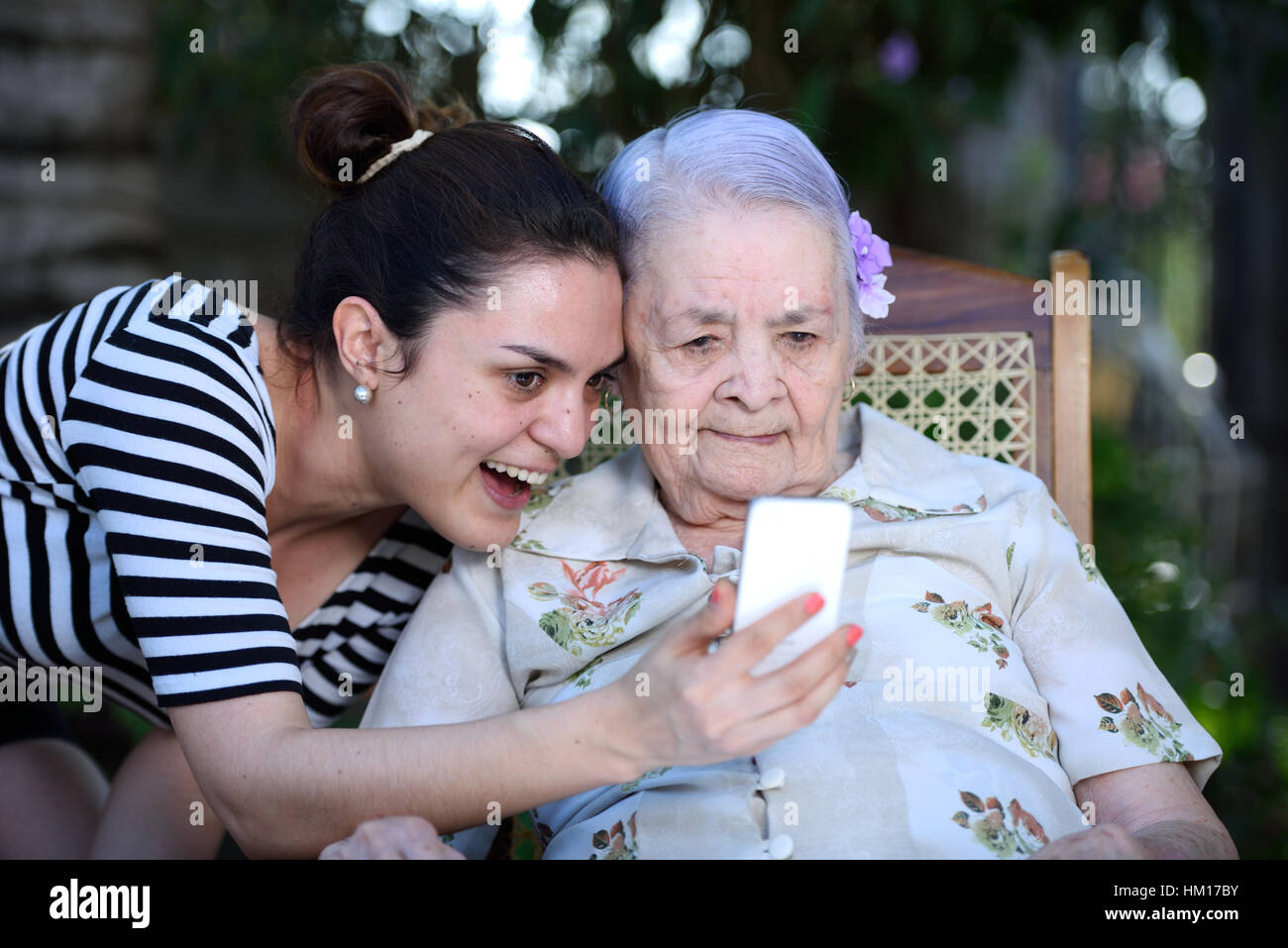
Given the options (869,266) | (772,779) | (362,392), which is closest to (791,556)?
(772,779)

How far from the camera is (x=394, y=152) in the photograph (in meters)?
2.09

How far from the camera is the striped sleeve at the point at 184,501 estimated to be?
1674mm

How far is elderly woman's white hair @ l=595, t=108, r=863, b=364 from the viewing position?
205 centimetres

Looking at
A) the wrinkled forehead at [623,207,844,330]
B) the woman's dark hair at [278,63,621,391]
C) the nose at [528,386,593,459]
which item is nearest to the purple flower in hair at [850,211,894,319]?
the wrinkled forehead at [623,207,844,330]

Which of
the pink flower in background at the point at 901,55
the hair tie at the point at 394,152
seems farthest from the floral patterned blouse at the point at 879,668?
the pink flower in background at the point at 901,55

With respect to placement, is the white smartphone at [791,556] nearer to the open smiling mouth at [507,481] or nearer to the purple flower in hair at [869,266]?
the open smiling mouth at [507,481]

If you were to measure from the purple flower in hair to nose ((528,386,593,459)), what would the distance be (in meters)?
0.60

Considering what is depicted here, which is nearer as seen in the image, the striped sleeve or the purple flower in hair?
the striped sleeve

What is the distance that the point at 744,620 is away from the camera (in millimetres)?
1373

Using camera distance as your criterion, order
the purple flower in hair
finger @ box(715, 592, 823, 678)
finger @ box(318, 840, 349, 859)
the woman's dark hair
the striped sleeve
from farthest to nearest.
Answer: the purple flower in hair, the woman's dark hair, the striped sleeve, finger @ box(318, 840, 349, 859), finger @ box(715, 592, 823, 678)

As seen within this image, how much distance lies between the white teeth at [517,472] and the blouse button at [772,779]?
2.05ft

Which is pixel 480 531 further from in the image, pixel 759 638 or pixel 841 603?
pixel 759 638

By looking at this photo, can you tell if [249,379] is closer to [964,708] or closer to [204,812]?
[204,812]

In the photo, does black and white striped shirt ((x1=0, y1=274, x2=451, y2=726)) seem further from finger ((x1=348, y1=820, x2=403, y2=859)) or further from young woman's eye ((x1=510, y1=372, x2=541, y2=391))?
young woman's eye ((x1=510, y1=372, x2=541, y2=391))
